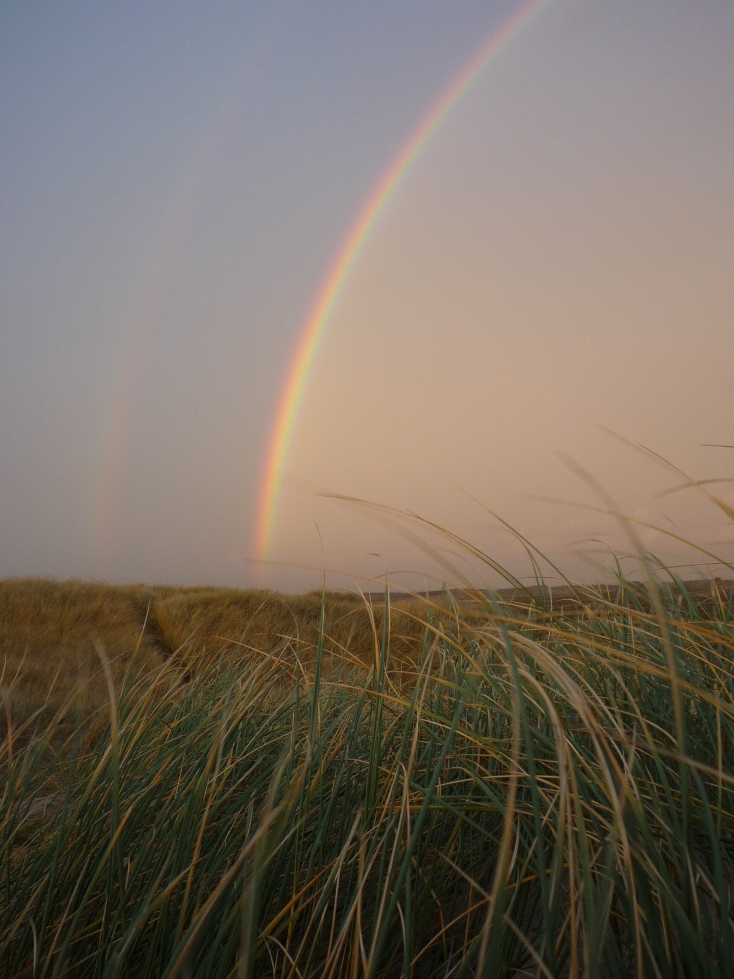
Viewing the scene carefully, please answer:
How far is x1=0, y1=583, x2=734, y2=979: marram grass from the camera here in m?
0.93

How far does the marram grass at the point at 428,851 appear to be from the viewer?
930 millimetres

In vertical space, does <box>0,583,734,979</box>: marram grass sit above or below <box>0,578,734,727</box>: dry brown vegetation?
below

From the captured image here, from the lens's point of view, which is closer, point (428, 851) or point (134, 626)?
point (428, 851)

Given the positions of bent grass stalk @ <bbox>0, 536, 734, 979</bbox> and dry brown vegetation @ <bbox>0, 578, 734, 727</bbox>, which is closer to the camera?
bent grass stalk @ <bbox>0, 536, 734, 979</bbox>

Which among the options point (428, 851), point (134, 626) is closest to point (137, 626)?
point (134, 626)

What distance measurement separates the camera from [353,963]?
1107mm

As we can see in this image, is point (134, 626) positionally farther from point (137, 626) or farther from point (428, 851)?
point (428, 851)

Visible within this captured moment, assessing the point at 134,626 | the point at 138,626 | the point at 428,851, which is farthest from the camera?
the point at 138,626

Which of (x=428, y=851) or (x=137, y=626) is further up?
(x=137, y=626)

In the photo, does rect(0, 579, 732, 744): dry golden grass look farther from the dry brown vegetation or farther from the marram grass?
the marram grass

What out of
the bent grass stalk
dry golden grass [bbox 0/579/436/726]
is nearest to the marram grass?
the bent grass stalk

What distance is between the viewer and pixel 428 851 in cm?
137

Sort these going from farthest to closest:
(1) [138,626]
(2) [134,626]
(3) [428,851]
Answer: (1) [138,626] → (2) [134,626] → (3) [428,851]

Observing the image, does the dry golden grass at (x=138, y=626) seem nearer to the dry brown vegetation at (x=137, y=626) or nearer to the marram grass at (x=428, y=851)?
the dry brown vegetation at (x=137, y=626)
